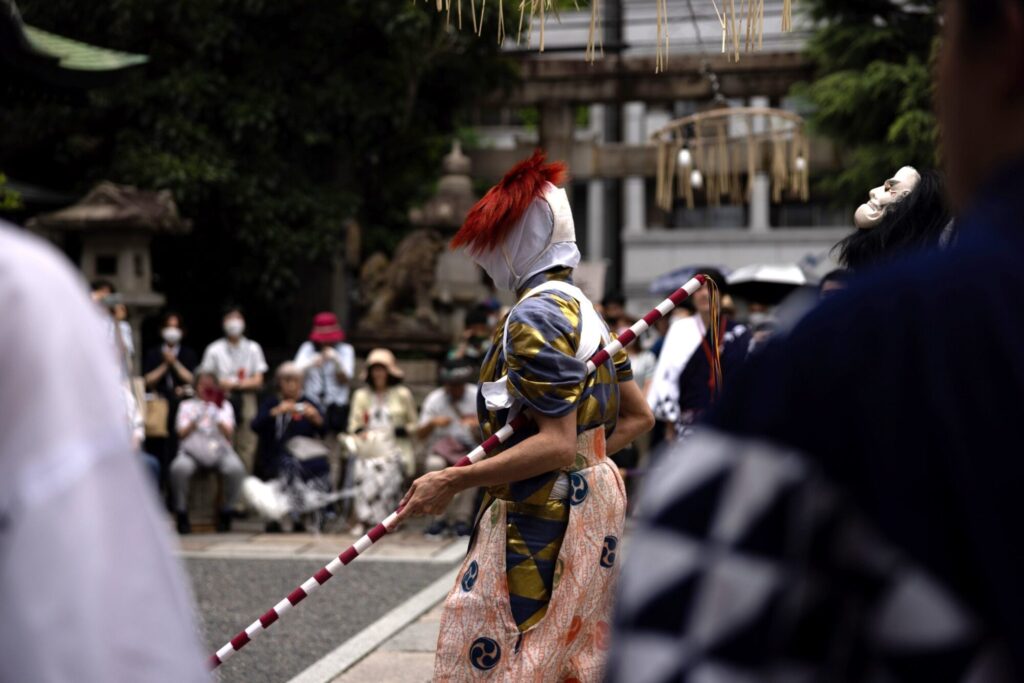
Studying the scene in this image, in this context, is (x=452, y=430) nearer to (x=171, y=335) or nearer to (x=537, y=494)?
(x=171, y=335)

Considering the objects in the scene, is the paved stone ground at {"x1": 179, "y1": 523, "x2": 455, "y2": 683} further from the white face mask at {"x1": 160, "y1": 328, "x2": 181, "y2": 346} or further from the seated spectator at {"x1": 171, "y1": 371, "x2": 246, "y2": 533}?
the white face mask at {"x1": 160, "y1": 328, "x2": 181, "y2": 346}

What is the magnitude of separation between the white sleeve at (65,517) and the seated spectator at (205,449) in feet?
33.4

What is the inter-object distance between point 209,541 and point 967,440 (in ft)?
33.0

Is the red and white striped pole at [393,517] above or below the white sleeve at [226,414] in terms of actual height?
above

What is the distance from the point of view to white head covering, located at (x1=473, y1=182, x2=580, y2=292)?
3.45m

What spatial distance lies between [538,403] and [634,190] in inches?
1325

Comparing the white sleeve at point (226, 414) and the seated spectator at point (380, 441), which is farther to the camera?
the white sleeve at point (226, 414)

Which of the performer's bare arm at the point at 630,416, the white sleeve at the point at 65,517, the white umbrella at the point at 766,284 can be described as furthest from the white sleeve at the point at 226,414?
the white sleeve at the point at 65,517

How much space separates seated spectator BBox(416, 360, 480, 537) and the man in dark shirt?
9505 mm

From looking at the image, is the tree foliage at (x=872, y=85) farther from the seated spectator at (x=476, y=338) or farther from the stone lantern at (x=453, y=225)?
the seated spectator at (x=476, y=338)

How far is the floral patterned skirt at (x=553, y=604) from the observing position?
10.3 ft

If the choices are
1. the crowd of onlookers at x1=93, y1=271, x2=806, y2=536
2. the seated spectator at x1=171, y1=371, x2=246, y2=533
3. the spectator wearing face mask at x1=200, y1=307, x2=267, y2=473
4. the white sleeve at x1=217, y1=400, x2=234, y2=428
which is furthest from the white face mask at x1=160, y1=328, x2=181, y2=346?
the white sleeve at x1=217, y1=400, x2=234, y2=428

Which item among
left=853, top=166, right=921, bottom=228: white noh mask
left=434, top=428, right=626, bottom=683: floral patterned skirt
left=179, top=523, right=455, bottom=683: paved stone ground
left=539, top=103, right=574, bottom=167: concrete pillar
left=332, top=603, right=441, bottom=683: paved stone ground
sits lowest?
left=179, top=523, right=455, bottom=683: paved stone ground

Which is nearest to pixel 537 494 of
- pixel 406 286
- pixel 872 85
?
pixel 406 286
